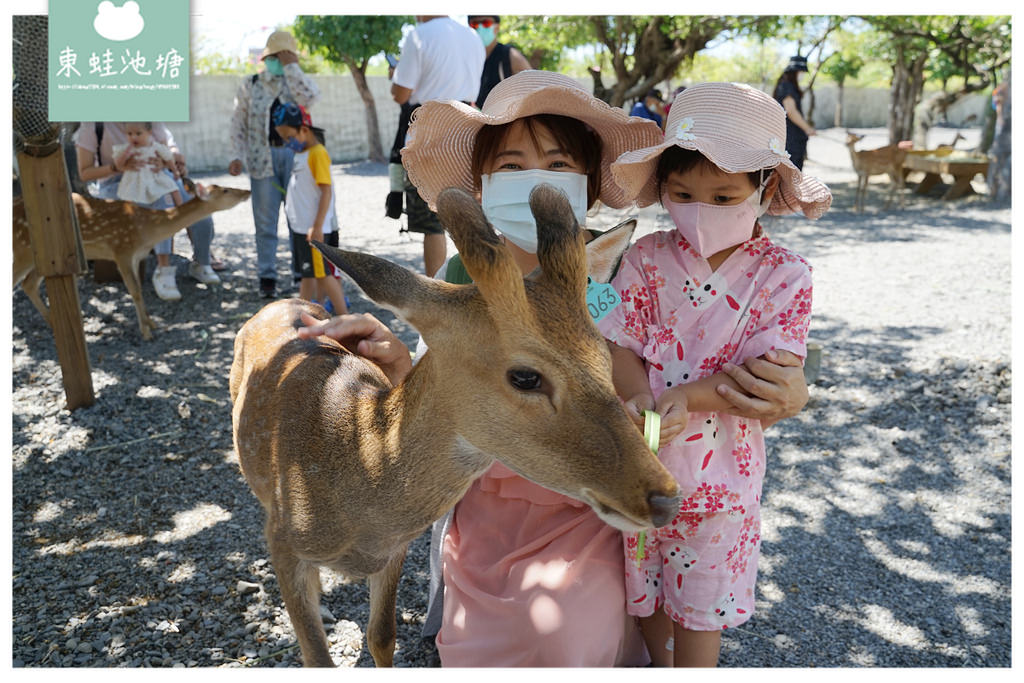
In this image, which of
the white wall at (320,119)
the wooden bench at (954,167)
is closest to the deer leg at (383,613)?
the wooden bench at (954,167)

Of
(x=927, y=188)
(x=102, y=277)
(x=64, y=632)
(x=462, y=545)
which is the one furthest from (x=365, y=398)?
(x=927, y=188)

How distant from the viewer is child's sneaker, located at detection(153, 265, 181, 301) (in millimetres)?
7797

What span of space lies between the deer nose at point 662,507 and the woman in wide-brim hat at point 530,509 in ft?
1.92

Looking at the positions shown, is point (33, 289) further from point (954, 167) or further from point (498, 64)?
point (954, 167)

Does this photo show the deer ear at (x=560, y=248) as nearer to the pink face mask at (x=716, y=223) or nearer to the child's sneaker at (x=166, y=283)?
the pink face mask at (x=716, y=223)

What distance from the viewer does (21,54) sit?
4.15 meters

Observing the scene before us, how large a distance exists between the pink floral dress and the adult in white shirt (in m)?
3.84

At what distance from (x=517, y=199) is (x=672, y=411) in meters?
0.77

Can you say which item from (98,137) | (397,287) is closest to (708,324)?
(397,287)

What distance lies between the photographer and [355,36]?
20312 mm

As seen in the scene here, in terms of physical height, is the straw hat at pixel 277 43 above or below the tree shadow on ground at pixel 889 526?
above

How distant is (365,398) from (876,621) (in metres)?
2.40

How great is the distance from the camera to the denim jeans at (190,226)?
7895 millimetres
